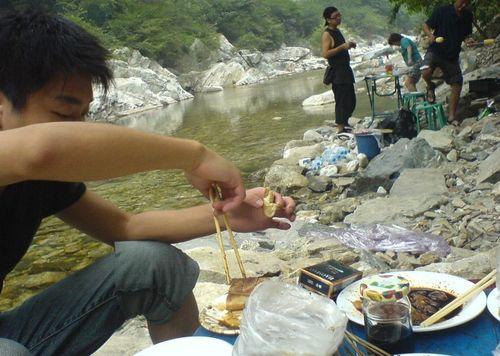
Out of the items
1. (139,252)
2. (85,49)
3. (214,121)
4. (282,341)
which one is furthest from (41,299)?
(214,121)

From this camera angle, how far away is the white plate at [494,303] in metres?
1.40

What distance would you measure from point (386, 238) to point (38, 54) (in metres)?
3.14

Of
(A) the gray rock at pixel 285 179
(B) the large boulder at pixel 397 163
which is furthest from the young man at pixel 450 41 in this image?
(A) the gray rock at pixel 285 179

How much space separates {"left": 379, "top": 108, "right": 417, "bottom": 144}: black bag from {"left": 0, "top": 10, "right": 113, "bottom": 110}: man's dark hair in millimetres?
6231

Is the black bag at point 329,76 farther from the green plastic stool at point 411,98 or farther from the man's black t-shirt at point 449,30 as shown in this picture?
the man's black t-shirt at point 449,30

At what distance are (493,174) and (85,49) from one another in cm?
410

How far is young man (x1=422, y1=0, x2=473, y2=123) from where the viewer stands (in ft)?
26.6

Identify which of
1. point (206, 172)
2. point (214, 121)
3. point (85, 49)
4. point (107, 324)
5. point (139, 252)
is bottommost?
point (214, 121)

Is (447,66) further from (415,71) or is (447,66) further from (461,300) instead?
(461,300)

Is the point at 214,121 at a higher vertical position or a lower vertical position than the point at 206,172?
lower

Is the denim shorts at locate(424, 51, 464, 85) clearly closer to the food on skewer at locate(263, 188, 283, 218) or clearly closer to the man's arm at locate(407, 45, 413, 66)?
the man's arm at locate(407, 45, 413, 66)

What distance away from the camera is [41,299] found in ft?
6.30

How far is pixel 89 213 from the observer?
2.15 m

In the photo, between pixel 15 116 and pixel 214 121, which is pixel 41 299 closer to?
pixel 15 116
